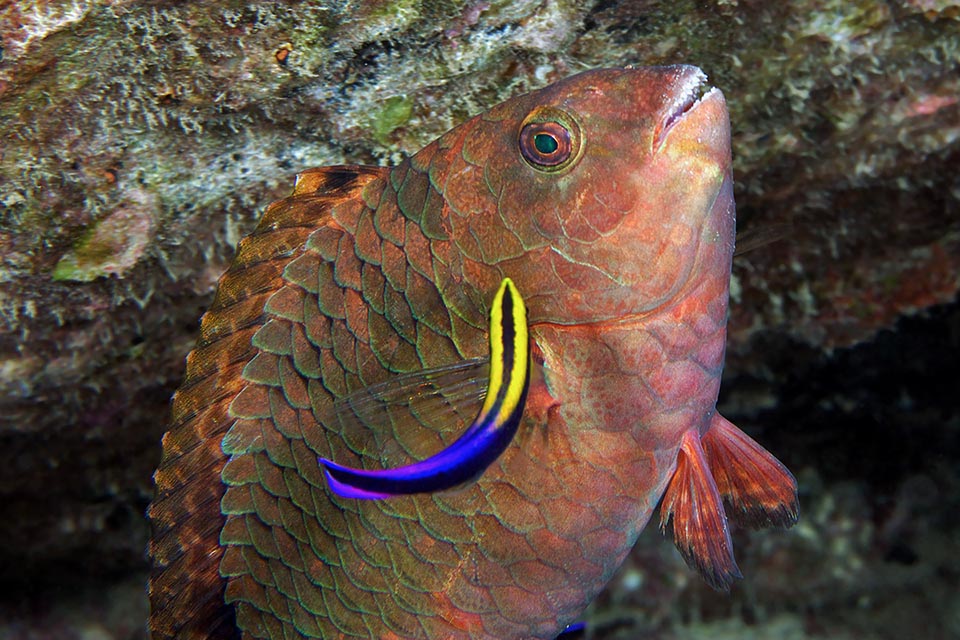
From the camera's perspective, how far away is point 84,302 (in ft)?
7.02

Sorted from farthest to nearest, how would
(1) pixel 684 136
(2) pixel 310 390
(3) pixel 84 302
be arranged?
1. (3) pixel 84 302
2. (2) pixel 310 390
3. (1) pixel 684 136

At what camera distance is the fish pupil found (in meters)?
1.30

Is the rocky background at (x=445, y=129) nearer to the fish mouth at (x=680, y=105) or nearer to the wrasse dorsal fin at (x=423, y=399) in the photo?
the fish mouth at (x=680, y=105)

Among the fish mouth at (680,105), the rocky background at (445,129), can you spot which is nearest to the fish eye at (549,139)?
the fish mouth at (680,105)

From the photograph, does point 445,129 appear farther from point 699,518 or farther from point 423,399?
point 699,518

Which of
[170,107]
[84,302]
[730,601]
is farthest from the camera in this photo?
[730,601]

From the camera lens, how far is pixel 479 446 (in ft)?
3.04

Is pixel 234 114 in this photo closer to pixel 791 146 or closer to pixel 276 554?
pixel 276 554

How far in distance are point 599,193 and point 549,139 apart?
Answer: 5.6 inches

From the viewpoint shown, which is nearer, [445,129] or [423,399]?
[423,399]

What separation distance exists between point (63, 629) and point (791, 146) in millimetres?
Answer: 4570

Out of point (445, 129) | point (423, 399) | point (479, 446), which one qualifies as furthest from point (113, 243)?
point (479, 446)

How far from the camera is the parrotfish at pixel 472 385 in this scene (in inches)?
50.8

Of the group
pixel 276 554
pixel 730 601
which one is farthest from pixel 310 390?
pixel 730 601
